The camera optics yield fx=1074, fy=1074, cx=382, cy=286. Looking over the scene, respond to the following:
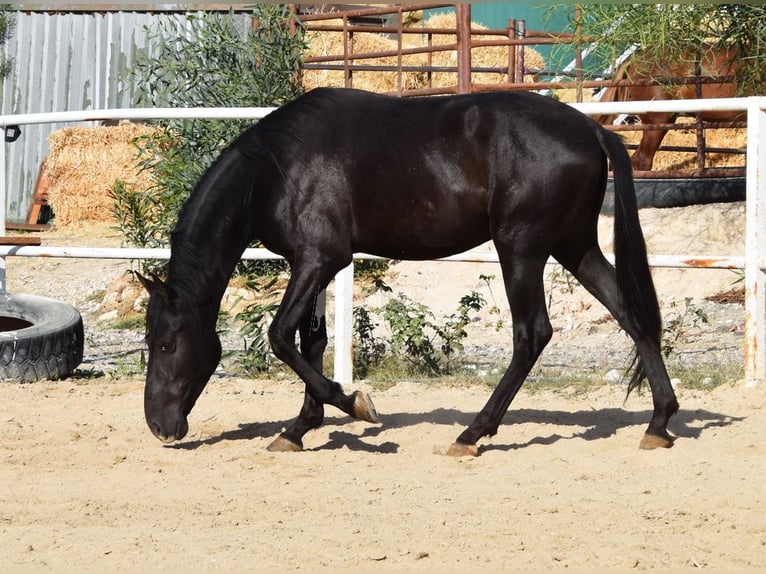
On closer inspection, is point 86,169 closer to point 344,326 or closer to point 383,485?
point 344,326

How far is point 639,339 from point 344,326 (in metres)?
2.07

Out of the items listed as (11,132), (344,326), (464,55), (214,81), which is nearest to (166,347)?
(344,326)

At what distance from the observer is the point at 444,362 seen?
22.7ft

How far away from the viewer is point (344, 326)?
6.32 metres

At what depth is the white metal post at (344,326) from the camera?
6.32m

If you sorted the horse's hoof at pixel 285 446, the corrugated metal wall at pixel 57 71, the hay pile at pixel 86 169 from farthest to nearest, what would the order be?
the corrugated metal wall at pixel 57 71, the hay pile at pixel 86 169, the horse's hoof at pixel 285 446

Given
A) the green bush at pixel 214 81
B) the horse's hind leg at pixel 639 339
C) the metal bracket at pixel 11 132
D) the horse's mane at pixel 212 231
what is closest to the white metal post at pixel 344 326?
the horse's mane at pixel 212 231

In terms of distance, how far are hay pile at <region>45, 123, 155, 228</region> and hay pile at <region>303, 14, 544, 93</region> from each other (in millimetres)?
2541

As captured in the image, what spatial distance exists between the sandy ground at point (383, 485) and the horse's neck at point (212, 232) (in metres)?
0.76

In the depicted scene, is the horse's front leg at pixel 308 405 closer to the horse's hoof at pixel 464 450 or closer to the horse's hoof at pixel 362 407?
the horse's hoof at pixel 362 407

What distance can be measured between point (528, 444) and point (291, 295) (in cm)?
126

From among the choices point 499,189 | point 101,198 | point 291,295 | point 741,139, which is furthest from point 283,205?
point 101,198

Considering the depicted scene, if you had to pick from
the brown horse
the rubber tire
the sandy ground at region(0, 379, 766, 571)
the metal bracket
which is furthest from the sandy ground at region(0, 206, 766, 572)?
the brown horse

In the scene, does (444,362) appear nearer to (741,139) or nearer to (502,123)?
(502,123)
